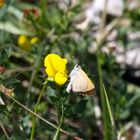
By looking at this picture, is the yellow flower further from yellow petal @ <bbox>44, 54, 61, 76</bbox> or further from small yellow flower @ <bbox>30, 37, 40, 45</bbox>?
small yellow flower @ <bbox>30, 37, 40, 45</bbox>

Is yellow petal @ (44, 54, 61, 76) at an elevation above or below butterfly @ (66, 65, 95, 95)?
above

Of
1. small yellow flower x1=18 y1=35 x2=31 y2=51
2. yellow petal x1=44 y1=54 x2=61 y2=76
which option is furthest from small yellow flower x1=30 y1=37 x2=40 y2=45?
yellow petal x1=44 y1=54 x2=61 y2=76

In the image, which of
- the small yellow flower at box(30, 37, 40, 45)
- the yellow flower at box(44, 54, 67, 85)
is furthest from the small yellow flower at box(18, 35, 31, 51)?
the yellow flower at box(44, 54, 67, 85)

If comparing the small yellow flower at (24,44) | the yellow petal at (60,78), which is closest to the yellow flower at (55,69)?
the yellow petal at (60,78)

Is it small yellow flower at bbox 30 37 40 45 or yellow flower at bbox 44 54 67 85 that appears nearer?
yellow flower at bbox 44 54 67 85

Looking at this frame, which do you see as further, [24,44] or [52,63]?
[24,44]

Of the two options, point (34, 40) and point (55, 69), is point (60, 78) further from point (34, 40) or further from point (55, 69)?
point (34, 40)

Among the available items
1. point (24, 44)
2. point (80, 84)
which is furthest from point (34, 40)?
point (80, 84)

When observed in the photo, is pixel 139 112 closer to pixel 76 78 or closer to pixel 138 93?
pixel 138 93
